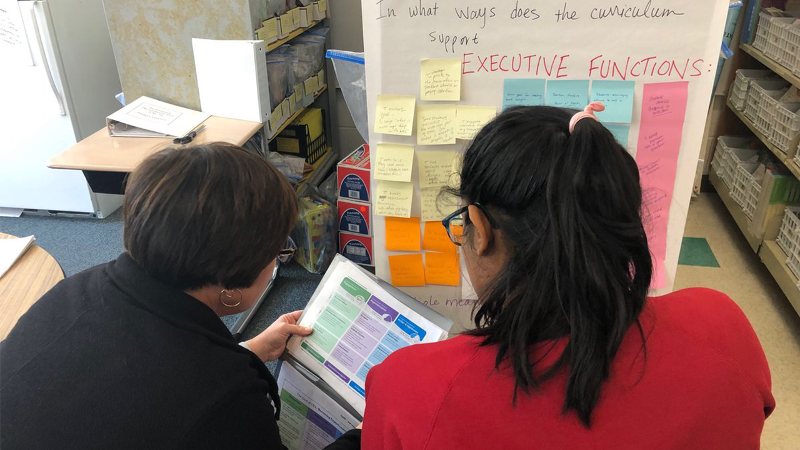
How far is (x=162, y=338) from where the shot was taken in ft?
2.55

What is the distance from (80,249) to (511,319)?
2631 millimetres

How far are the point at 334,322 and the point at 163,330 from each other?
Result: 53cm

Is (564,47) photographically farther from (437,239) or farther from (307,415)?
(307,415)

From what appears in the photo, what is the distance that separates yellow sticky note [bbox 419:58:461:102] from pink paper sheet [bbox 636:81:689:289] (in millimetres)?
441

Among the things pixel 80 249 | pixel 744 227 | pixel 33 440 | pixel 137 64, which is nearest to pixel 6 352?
pixel 33 440

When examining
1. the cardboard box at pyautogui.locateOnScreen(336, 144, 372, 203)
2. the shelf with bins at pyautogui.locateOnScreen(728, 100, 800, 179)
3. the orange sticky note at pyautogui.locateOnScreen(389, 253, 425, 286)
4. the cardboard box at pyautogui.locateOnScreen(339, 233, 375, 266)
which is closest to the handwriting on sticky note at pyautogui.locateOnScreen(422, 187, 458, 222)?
the orange sticky note at pyautogui.locateOnScreen(389, 253, 425, 286)

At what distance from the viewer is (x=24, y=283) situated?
4.02 feet

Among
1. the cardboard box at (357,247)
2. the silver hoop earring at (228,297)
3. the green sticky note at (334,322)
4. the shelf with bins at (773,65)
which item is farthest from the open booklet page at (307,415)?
the shelf with bins at (773,65)

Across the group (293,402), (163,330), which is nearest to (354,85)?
(293,402)

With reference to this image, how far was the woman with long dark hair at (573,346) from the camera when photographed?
24.1 inches

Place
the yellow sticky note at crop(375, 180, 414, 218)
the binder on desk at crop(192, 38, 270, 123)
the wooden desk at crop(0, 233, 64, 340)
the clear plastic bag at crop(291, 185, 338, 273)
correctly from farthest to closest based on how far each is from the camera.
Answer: the clear plastic bag at crop(291, 185, 338, 273), the binder on desk at crop(192, 38, 270, 123), the yellow sticky note at crop(375, 180, 414, 218), the wooden desk at crop(0, 233, 64, 340)

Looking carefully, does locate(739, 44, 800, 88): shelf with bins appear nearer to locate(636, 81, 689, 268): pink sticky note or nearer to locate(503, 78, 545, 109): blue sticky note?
locate(636, 81, 689, 268): pink sticky note

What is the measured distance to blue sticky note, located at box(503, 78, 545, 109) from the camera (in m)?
1.31

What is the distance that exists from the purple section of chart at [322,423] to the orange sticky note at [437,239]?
0.54 meters
